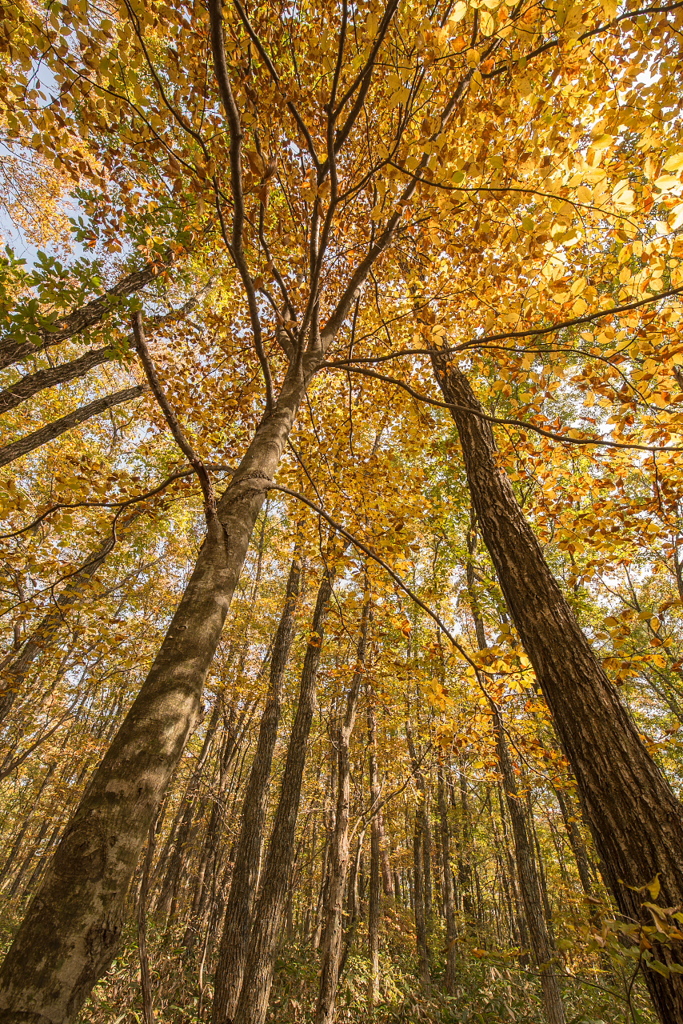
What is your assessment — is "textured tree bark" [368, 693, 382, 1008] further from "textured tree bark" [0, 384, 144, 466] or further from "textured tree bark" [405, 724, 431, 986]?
"textured tree bark" [0, 384, 144, 466]

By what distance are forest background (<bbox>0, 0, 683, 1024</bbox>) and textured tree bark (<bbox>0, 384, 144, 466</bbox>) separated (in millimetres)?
87

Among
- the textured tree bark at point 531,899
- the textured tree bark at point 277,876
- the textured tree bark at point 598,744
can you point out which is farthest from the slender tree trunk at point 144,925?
the textured tree bark at point 531,899

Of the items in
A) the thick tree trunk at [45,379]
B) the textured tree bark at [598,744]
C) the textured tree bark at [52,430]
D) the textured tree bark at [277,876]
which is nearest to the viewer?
the textured tree bark at [598,744]

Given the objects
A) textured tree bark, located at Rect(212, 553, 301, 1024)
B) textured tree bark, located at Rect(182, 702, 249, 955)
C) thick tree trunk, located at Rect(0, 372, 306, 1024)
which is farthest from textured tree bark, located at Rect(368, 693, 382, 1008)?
thick tree trunk, located at Rect(0, 372, 306, 1024)

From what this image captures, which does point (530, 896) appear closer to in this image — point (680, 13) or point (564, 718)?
point (564, 718)

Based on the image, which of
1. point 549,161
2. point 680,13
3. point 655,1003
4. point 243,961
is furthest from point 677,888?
point 243,961

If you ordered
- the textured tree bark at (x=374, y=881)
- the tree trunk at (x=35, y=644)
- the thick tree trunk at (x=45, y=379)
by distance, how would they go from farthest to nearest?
the textured tree bark at (x=374, y=881) → the thick tree trunk at (x=45, y=379) → the tree trunk at (x=35, y=644)

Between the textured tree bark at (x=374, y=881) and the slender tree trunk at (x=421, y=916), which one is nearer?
the textured tree bark at (x=374, y=881)

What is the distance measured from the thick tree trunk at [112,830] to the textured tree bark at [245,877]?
5.86 m

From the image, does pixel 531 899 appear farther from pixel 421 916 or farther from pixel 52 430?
pixel 52 430

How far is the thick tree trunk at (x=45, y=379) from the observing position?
5.82m

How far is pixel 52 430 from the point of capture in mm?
6863

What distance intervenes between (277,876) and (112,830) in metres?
6.07

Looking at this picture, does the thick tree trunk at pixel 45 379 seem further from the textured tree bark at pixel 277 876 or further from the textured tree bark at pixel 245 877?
the textured tree bark at pixel 245 877
